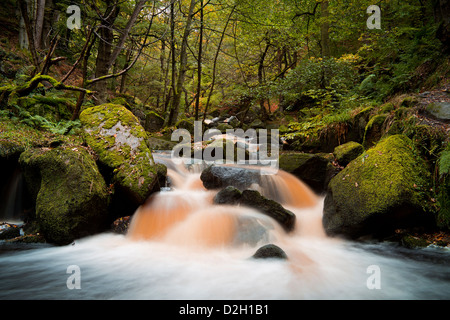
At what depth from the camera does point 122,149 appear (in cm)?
483

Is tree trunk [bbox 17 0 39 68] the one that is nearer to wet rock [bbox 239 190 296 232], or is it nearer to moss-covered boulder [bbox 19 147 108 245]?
moss-covered boulder [bbox 19 147 108 245]

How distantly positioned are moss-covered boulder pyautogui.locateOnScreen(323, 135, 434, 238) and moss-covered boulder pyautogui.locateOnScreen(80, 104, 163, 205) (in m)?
3.52

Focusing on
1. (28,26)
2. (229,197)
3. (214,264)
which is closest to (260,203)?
(229,197)

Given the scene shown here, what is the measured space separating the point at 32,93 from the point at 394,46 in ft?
34.6

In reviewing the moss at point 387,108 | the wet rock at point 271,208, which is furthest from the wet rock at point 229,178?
the moss at point 387,108

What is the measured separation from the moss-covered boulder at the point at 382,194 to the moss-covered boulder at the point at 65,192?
4.06 m

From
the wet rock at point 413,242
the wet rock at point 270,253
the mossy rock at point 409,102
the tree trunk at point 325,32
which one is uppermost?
the tree trunk at point 325,32

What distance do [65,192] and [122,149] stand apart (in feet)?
4.45

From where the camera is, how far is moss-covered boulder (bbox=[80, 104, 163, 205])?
4.52m

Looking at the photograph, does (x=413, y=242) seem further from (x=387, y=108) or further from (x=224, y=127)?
(x=224, y=127)

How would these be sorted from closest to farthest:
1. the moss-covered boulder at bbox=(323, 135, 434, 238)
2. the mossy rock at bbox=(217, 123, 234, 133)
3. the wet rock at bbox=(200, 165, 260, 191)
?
the moss-covered boulder at bbox=(323, 135, 434, 238), the wet rock at bbox=(200, 165, 260, 191), the mossy rock at bbox=(217, 123, 234, 133)

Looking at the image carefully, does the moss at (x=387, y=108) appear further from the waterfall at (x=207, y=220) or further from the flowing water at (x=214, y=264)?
the flowing water at (x=214, y=264)

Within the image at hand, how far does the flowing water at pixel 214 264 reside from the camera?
2711mm

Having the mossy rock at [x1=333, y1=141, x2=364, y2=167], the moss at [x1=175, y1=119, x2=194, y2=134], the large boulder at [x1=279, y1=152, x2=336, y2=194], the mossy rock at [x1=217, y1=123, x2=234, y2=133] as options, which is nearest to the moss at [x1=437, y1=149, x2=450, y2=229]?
the mossy rock at [x1=333, y1=141, x2=364, y2=167]
